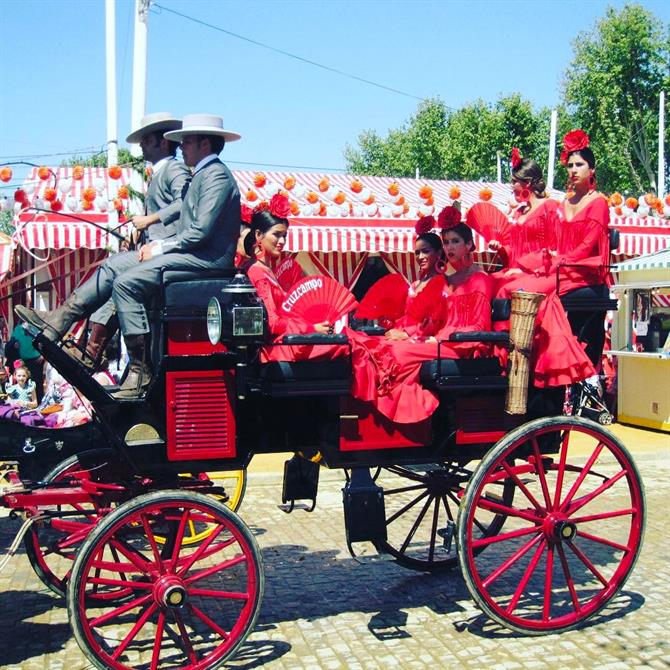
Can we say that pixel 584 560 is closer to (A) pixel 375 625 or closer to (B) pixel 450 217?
(A) pixel 375 625

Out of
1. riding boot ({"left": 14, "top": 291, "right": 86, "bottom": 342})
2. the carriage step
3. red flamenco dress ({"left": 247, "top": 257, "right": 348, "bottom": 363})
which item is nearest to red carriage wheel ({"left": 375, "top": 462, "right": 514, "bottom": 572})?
the carriage step

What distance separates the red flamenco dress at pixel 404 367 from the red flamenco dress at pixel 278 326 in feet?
0.63

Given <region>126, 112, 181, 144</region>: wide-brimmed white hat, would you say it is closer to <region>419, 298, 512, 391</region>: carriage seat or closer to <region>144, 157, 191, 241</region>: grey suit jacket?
<region>144, 157, 191, 241</region>: grey suit jacket

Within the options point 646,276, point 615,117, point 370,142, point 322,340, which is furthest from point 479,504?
point 370,142

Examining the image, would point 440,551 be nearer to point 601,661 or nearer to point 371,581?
point 371,581

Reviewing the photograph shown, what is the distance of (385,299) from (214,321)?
163 centimetres

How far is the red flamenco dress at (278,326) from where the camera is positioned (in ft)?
13.4

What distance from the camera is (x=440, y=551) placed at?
5988 mm

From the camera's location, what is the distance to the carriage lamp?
3791mm

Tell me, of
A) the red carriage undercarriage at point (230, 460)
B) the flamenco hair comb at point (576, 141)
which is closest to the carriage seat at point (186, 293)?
the red carriage undercarriage at point (230, 460)

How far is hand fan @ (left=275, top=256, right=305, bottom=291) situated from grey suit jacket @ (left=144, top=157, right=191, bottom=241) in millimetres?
723

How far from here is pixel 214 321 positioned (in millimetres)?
3828

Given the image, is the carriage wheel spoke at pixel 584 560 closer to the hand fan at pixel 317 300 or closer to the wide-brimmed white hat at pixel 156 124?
the hand fan at pixel 317 300

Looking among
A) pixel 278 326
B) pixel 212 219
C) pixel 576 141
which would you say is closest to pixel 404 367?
pixel 278 326
